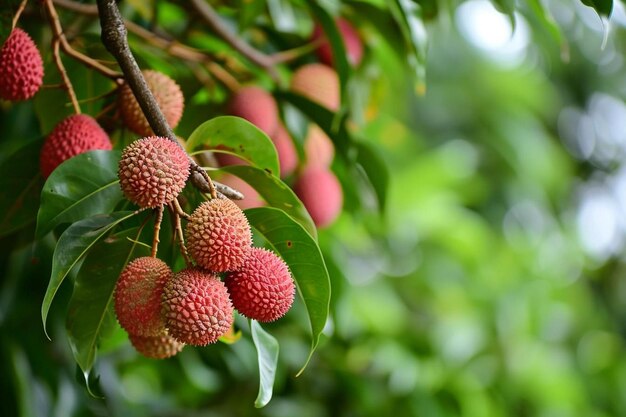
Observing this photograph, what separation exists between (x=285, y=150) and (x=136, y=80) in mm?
457

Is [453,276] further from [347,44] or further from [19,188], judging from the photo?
[19,188]

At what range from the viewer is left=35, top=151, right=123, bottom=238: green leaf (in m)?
0.66

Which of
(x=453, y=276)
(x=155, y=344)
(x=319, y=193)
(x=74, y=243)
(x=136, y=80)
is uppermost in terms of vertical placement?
(x=136, y=80)

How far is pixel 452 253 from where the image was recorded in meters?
2.25

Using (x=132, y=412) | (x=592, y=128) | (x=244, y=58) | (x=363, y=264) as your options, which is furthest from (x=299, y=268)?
(x=592, y=128)

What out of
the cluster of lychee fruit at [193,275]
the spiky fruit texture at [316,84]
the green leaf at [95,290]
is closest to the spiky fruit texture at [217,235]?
the cluster of lychee fruit at [193,275]

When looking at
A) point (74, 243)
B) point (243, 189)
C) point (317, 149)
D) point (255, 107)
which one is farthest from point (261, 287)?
point (317, 149)

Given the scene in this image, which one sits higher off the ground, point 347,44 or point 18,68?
point 18,68

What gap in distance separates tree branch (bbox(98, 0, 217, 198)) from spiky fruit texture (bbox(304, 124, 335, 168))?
0.47 m

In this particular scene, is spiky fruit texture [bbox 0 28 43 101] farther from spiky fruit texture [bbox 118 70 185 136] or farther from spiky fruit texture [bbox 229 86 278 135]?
spiky fruit texture [bbox 229 86 278 135]

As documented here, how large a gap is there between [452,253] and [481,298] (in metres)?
0.19

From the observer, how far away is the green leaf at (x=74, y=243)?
2.02ft

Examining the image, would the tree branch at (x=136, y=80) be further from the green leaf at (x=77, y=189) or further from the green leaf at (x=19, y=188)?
the green leaf at (x=19, y=188)

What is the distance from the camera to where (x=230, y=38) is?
106 cm
